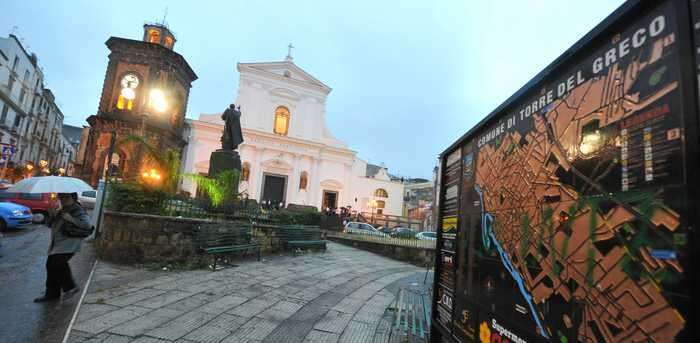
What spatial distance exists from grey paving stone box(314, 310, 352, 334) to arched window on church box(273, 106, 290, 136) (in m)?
29.4

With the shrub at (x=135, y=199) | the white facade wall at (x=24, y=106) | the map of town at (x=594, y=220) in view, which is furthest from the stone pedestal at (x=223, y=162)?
the white facade wall at (x=24, y=106)

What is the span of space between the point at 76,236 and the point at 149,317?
1697mm

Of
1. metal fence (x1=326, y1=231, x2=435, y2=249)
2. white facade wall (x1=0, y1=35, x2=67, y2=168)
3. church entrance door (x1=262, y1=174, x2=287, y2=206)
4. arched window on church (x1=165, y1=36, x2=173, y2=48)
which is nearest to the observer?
metal fence (x1=326, y1=231, x2=435, y2=249)

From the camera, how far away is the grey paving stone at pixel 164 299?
4531 mm

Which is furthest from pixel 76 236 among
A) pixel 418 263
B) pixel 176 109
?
pixel 176 109

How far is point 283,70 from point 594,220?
3497 centimetres

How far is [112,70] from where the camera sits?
1073 inches

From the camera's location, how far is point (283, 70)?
112ft

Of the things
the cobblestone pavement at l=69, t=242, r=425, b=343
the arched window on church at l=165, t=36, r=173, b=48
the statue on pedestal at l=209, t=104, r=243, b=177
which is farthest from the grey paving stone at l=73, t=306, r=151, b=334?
the arched window on church at l=165, t=36, r=173, b=48

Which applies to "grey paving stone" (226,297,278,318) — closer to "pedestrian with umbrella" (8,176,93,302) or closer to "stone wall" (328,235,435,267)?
"pedestrian with umbrella" (8,176,93,302)

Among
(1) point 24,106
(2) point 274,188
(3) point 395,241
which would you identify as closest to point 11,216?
(3) point 395,241

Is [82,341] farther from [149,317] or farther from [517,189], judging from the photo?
[517,189]

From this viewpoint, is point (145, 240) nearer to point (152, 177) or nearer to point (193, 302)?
point (152, 177)

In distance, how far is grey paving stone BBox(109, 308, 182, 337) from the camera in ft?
11.8
